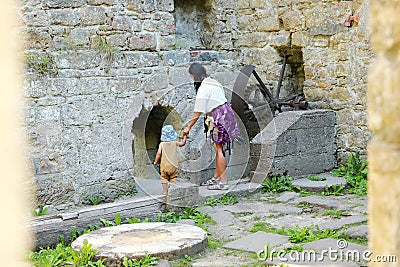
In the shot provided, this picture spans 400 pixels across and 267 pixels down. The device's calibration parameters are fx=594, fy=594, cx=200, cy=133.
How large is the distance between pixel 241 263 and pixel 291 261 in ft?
Answer: 1.62

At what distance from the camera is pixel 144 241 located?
508 cm

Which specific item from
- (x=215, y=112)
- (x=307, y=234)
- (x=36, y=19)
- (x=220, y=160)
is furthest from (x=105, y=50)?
(x=307, y=234)

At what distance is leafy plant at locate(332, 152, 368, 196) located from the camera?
23.6 ft

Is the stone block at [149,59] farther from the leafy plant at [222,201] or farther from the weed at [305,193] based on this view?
the weed at [305,193]

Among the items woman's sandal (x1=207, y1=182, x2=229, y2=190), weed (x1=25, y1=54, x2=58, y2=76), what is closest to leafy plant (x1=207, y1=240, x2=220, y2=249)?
woman's sandal (x1=207, y1=182, x2=229, y2=190)

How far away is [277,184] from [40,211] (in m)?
2.90

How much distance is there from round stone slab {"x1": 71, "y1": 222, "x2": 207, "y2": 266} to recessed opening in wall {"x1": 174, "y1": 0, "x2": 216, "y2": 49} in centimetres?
407

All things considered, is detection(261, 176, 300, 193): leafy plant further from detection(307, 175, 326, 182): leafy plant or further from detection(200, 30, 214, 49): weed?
detection(200, 30, 214, 49): weed

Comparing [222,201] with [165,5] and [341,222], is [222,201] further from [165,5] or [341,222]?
[165,5]

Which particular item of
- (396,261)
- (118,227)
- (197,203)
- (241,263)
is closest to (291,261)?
(241,263)

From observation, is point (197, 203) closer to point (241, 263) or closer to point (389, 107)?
point (241, 263)

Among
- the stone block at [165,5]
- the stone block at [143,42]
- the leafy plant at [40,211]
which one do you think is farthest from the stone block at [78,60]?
the leafy plant at [40,211]

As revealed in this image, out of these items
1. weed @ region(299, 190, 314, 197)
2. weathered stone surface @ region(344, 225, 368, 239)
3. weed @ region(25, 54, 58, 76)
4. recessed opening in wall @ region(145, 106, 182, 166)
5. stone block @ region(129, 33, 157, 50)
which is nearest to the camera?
weathered stone surface @ region(344, 225, 368, 239)

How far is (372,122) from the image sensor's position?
1606 millimetres
